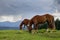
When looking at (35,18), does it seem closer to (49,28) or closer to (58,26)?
(49,28)

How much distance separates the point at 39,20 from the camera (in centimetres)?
1748

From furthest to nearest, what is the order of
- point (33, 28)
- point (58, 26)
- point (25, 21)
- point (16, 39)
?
point (58, 26) < point (25, 21) < point (33, 28) < point (16, 39)

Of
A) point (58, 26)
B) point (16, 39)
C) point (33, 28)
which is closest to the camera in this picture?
point (16, 39)

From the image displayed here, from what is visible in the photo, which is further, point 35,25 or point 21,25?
point 21,25

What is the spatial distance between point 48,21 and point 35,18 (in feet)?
4.62

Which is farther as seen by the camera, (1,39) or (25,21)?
(25,21)

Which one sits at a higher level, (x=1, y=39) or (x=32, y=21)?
(x=32, y=21)

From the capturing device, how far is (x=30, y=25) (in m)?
17.6

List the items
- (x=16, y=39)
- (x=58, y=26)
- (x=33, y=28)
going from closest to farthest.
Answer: (x=16, y=39) < (x=33, y=28) < (x=58, y=26)

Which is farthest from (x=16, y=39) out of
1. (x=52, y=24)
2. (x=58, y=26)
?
(x=58, y=26)

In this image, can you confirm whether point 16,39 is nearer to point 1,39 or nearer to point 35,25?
point 1,39

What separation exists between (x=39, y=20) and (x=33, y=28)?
0.99 metres

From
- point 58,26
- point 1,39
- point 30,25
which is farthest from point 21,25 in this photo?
point 58,26

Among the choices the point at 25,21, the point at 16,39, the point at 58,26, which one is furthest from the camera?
the point at 58,26
